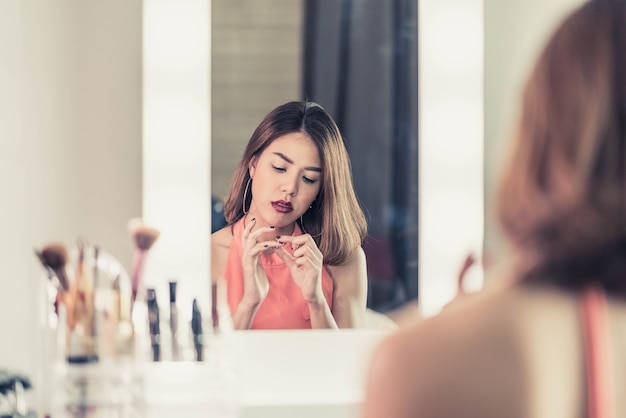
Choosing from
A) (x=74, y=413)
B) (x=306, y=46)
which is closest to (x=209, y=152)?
(x=306, y=46)

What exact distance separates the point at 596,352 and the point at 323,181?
942 millimetres

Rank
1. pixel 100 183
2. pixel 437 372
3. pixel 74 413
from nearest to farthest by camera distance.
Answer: pixel 437 372 → pixel 74 413 → pixel 100 183

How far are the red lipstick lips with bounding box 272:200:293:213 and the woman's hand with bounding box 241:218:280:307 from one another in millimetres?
33

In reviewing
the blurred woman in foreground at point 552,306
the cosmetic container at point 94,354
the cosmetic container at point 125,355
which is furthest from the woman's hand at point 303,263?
the blurred woman in foreground at point 552,306

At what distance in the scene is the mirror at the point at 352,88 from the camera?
51.1 inches

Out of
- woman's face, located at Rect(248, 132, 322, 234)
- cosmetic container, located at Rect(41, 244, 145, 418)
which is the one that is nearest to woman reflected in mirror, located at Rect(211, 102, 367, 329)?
woman's face, located at Rect(248, 132, 322, 234)

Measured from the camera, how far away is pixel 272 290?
1.29 metres

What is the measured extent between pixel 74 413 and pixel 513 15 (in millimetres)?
933

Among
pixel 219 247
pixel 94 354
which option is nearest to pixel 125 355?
pixel 94 354

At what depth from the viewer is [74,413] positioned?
1.00 meters

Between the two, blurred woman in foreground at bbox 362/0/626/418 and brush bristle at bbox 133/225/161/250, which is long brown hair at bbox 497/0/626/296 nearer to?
blurred woman in foreground at bbox 362/0/626/418

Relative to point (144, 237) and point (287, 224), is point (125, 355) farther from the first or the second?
point (287, 224)

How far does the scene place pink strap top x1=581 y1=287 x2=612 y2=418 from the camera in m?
0.37

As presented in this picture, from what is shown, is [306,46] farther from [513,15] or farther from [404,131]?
[513,15]
